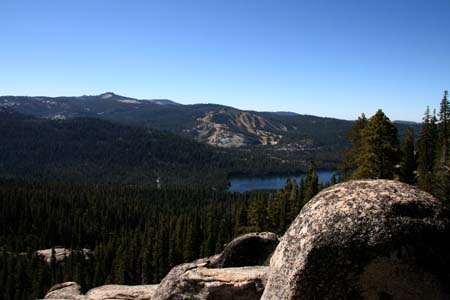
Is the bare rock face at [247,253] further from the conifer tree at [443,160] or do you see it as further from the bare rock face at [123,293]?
the conifer tree at [443,160]

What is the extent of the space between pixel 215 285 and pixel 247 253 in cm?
576

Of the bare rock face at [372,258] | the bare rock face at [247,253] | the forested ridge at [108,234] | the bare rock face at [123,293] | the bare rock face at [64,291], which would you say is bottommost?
the forested ridge at [108,234]

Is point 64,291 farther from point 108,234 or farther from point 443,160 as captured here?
point 108,234

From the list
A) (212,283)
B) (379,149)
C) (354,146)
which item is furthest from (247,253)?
(354,146)

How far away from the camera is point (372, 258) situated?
39.3 ft

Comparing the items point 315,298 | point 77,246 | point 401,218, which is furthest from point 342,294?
point 77,246

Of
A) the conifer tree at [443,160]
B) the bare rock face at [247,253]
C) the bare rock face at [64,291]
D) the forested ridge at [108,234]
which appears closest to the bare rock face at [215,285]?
the bare rock face at [247,253]

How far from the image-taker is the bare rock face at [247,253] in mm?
24062

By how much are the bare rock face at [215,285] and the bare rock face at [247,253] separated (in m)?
3.48

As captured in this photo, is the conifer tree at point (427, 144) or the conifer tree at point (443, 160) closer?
the conifer tree at point (443, 160)

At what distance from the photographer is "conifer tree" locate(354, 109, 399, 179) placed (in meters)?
45.4

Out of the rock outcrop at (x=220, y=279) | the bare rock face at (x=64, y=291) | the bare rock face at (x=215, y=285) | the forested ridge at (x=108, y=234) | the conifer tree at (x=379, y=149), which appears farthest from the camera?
the forested ridge at (x=108, y=234)

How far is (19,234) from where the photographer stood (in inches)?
5935

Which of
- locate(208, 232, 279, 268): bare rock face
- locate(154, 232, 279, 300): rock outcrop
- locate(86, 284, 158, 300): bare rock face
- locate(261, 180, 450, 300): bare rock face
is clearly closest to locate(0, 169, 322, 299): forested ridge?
locate(208, 232, 279, 268): bare rock face
